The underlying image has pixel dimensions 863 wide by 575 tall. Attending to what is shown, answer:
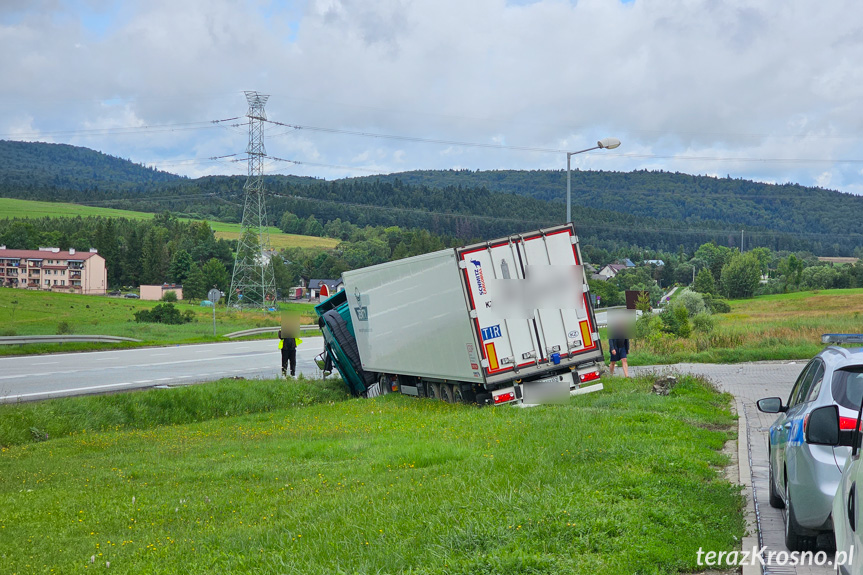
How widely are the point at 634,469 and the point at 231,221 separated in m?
103

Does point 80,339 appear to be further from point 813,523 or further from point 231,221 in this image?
point 231,221

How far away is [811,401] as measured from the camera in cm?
609

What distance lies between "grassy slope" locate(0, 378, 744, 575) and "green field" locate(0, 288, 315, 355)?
71.9ft

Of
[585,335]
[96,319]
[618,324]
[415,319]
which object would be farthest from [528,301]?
[96,319]

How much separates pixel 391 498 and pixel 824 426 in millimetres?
3690

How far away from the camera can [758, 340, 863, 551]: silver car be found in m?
5.30

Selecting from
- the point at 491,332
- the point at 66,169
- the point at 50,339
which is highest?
the point at 66,169

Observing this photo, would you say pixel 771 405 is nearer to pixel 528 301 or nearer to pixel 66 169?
pixel 528 301

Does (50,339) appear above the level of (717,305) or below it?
above

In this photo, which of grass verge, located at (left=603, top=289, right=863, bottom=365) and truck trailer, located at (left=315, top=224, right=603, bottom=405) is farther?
grass verge, located at (left=603, top=289, right=863, bottom=365)

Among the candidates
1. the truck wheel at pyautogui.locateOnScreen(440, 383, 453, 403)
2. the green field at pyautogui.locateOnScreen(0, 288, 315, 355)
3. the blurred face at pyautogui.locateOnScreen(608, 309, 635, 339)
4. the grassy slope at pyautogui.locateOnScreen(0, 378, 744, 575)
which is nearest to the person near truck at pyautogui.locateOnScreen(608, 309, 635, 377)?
the blurred face at pyautogui.locateOnScreen(608, 309, 635, 339)

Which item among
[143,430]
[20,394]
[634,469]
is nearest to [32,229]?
[20,394]

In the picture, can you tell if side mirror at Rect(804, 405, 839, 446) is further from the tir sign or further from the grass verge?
the grass verge

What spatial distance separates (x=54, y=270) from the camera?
188ft
